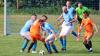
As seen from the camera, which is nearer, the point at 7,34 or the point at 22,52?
the point at 22,52

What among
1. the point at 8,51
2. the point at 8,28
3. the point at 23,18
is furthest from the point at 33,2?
the point at 8,51

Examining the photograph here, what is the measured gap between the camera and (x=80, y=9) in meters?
28.3

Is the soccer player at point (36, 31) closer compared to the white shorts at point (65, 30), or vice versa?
the soccer player at point (36, 31)

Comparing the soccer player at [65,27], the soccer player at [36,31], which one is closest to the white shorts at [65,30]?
the soccer player at [65,27]

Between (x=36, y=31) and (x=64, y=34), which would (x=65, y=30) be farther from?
(x=36, y=31)

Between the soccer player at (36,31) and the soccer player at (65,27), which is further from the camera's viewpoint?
the soccer player at (65,27)

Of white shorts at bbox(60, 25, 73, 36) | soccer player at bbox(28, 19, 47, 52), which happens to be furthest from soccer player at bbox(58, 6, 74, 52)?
soccer player at bbox(28, 19, 47, 52)

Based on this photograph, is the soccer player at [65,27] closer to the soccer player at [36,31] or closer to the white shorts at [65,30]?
the white shorts at [65,30]

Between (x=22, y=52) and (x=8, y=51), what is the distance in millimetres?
715

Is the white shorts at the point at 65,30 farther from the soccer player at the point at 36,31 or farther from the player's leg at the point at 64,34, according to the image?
the soccer player at the point at 36,31

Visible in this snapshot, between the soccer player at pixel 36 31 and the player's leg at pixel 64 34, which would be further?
the player's leg at pixel 64 34

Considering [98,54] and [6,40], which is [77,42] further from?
[98,54]

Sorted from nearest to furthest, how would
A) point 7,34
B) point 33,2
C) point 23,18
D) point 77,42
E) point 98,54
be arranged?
point 98,54 < point 77,42 < point 7,34 < point 33,2 < point 23,18

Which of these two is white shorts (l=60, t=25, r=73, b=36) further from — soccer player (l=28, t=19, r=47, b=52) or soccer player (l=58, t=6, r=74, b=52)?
soccer player (l=28, t=19, r=47, b=52)
